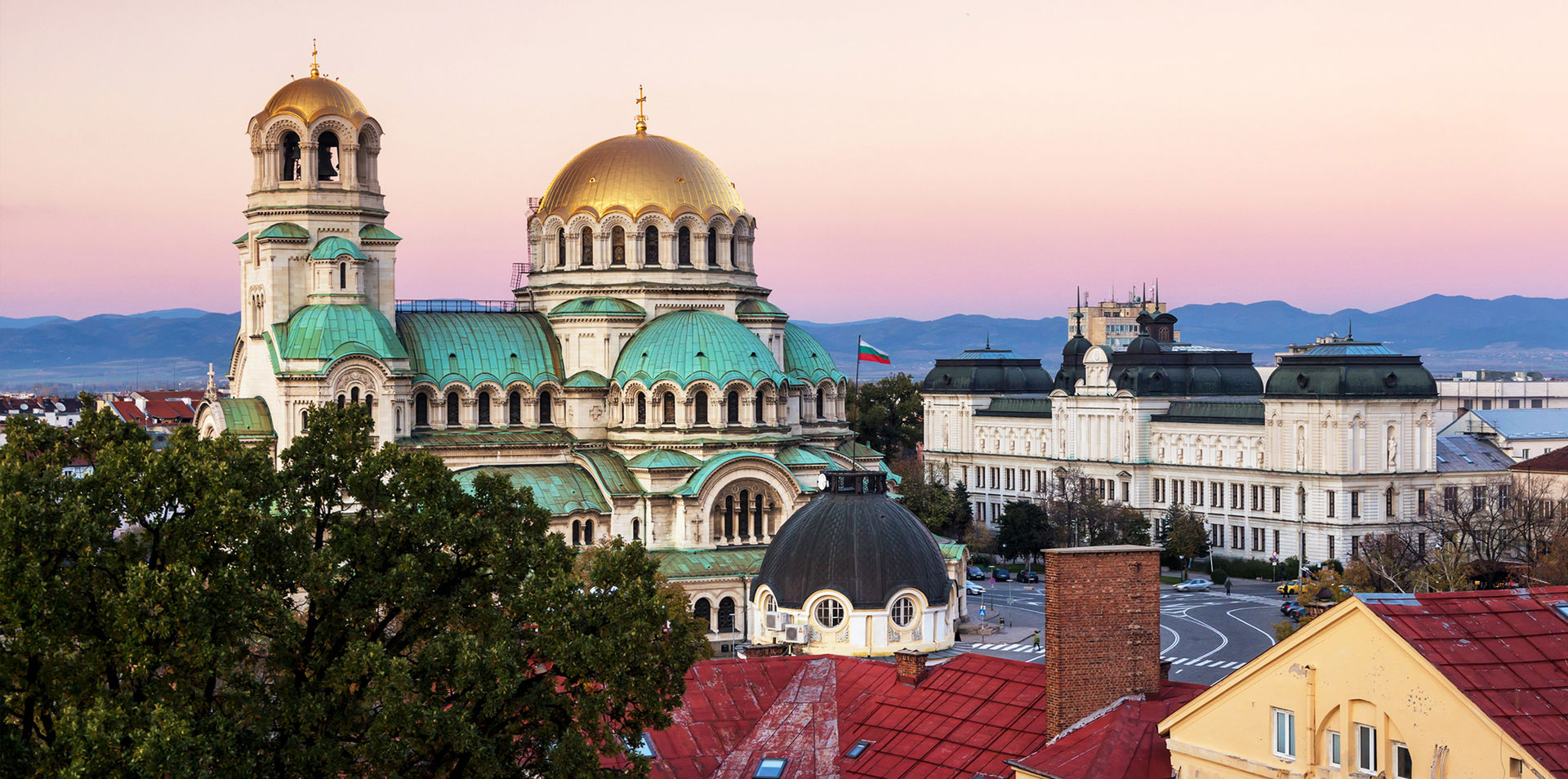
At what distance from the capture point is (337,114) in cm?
8869

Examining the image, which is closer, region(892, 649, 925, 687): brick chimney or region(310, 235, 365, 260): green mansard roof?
region(892, 649, 925, 687): brick chimney

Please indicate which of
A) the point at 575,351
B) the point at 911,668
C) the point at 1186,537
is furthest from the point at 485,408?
the point at 911,668

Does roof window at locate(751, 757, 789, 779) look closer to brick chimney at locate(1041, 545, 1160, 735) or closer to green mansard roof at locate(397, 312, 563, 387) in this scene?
brick chimney at locate(1041, 545, 1160, 735)

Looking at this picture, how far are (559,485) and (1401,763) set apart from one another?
63.0m

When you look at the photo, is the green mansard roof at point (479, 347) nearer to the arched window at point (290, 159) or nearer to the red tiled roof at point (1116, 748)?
the arched window at point (290, 159)

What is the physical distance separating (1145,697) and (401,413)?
181ft

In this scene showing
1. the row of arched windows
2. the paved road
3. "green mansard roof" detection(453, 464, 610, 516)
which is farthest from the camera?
the row of arched windows

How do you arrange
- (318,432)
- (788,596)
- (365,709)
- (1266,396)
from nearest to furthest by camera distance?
(365,709), (318,432), (788,596), (1266,396)

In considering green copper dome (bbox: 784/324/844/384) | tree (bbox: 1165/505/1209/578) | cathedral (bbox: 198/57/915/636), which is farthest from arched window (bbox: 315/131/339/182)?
tree (bbox: 1165/505/1209/578)

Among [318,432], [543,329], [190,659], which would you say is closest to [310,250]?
[543,329]

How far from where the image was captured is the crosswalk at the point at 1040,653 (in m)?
80.5

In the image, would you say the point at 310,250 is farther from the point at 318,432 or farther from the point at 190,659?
the point at 190,659

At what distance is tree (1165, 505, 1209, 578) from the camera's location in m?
114

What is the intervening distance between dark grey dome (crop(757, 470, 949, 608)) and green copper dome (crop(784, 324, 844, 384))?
35015 millimetres
